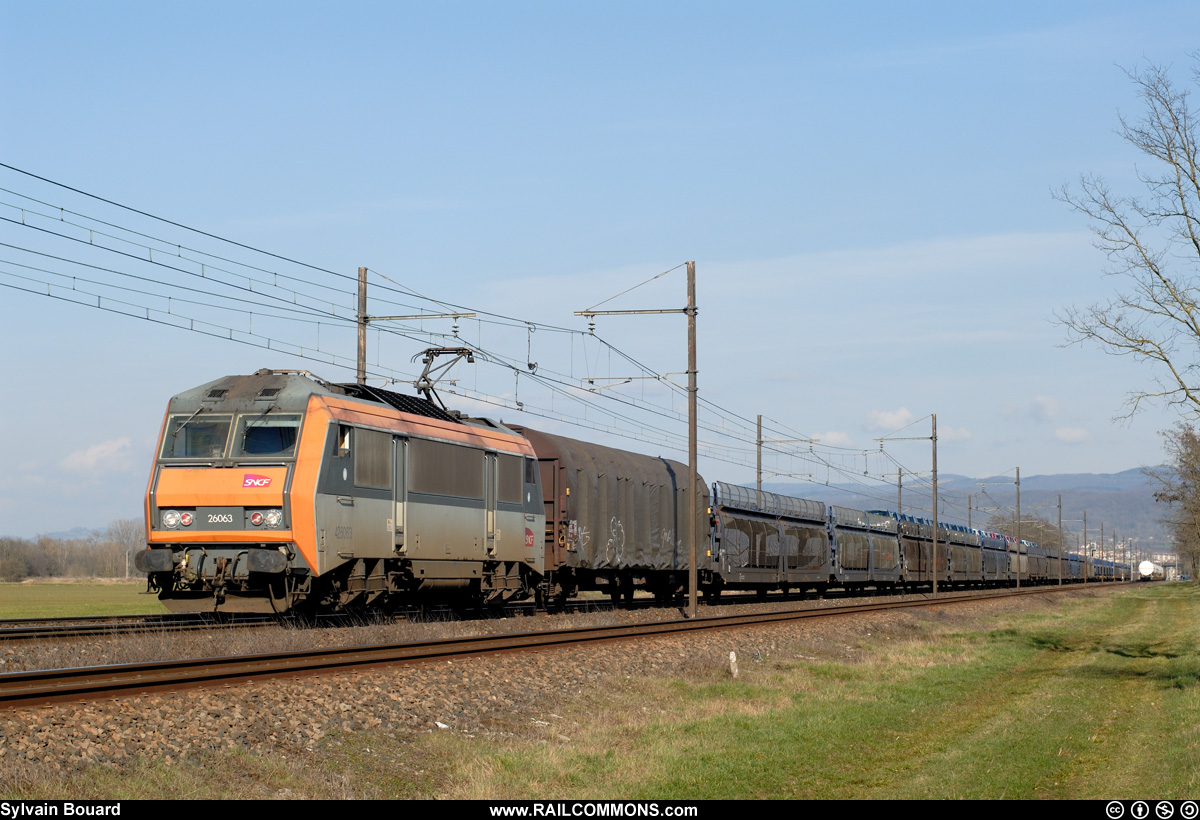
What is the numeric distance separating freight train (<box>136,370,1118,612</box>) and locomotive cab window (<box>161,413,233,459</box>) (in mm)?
24

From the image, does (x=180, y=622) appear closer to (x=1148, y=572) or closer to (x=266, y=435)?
(x=266, y=435)

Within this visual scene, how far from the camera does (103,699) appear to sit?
11.5 metres

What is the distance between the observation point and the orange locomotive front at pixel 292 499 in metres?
18.8

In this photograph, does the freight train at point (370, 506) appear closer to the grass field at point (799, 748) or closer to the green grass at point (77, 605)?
the green grass at point (77, 605)

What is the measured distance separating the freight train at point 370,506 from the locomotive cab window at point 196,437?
0.02m

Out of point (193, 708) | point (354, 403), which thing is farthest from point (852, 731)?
point (354, 403)

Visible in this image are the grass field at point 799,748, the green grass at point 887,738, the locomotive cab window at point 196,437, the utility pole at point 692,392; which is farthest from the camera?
the utility pole at point 692,392

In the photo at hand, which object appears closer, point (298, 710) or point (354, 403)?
point (298, 710)

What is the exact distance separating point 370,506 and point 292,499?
6.35 ft

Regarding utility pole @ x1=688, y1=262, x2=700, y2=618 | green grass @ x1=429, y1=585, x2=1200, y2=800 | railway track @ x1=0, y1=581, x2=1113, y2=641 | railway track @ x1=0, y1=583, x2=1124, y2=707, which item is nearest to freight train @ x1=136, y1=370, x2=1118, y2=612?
railway track @ x1=0, y1=581, x2=1113, y2=641

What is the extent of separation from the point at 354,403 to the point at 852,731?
34.8 feet

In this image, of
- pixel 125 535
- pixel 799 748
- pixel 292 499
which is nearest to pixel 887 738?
pixel 799 748

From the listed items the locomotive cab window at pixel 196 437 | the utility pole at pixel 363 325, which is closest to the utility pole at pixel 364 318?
the utility pole at pixel 363 325
